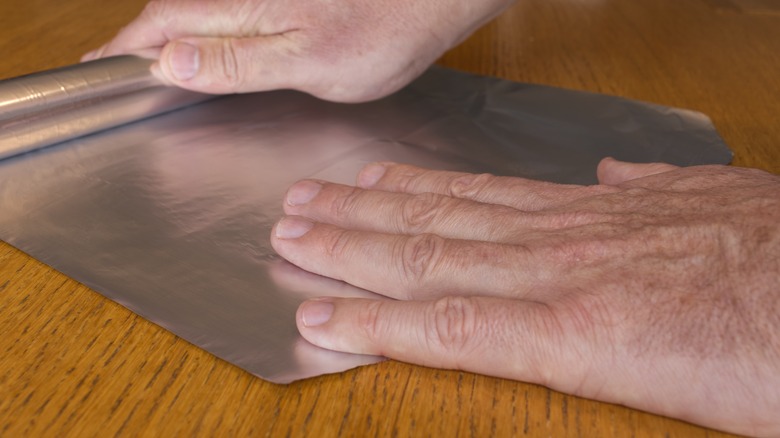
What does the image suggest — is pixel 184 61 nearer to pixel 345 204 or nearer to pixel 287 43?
pixel 287 43

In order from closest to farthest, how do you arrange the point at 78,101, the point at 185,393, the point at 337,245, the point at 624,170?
the point at 185,393, the point at 337,245, the point at 624,170, the point at 78,101

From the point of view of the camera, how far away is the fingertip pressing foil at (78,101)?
93cm

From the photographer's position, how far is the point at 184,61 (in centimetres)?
103

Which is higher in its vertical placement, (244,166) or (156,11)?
(156,11)

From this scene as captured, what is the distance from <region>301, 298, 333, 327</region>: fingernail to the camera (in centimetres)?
62

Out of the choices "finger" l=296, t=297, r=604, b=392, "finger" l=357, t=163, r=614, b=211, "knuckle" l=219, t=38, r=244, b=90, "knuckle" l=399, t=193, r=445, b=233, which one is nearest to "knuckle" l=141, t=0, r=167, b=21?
"knuckle" l=219, t=38, r=244, b=90

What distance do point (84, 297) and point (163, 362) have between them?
12 centimetres

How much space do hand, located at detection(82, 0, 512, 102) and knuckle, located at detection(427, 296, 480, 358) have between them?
0.54 m

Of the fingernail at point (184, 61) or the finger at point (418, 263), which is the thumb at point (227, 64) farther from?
the finger at point (418, 263)

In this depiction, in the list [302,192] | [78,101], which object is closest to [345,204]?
[302,192]

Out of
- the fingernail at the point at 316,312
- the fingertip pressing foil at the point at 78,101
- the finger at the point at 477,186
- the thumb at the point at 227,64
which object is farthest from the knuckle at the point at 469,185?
the fingertip pressing foil at the point at 78,101

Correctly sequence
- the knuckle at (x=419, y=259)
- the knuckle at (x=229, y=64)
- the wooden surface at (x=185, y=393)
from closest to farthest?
the wooden surface at (x=185, y=393) → the knuckle at (x=419, y=259) → the knuckle at (x=229, y=64)

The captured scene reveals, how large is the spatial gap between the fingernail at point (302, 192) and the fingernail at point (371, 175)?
0.20 feet

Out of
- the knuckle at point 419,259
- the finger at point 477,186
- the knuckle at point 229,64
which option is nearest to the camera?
the knuckle at point 419,259
